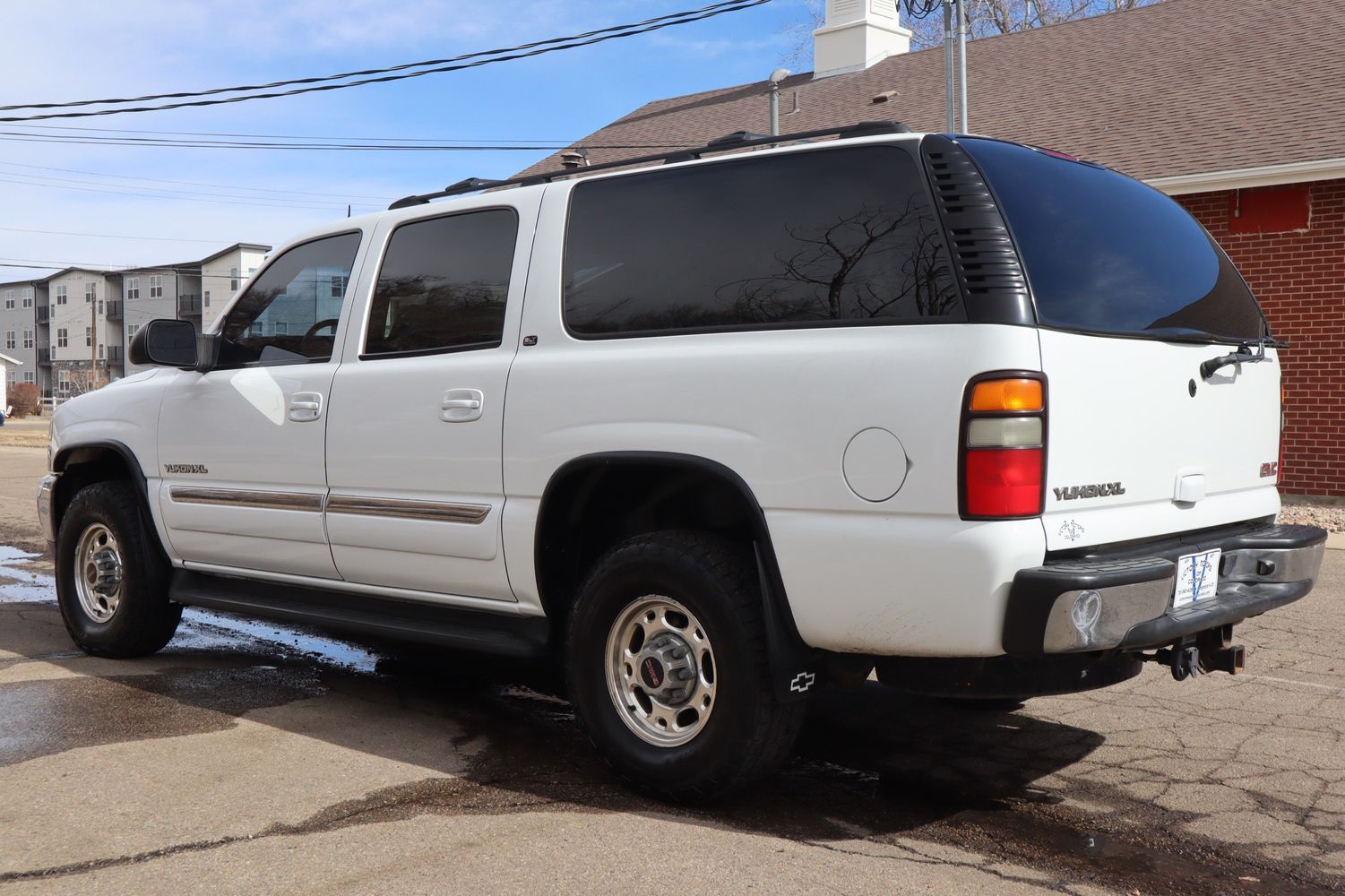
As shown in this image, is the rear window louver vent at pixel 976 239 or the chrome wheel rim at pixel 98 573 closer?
the rear window louver vent at pixel 976 239

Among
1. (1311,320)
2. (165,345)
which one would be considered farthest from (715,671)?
(1311,320)

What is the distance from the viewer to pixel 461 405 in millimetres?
4633

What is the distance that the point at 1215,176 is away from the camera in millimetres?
13602

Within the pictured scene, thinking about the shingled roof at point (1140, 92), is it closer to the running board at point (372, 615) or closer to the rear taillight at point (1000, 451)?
the rear taillight at point (1000, 451)

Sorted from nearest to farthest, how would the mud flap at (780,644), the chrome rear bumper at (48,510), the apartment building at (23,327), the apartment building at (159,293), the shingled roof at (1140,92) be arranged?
the mud flap at (780,644)
the chrome rear bumper at (48,510)
the shingled roof at (1140,92)
the apartment building at (159,293)
the apartment building at (23,327)

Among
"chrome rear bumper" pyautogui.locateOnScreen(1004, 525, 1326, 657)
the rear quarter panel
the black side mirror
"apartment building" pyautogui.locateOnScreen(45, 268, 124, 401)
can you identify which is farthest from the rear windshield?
"apartment building" pyautogui.locateOnScreen(45, 268, 124, 401)

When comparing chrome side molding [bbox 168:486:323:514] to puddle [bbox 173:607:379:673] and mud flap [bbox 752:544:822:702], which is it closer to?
puddle [bbox 173:607:379:673]

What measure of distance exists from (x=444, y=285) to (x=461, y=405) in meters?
0.61

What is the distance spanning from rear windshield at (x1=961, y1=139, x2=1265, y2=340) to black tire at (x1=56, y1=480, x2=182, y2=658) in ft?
14.2

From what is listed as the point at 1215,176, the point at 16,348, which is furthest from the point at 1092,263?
the point at 16,348

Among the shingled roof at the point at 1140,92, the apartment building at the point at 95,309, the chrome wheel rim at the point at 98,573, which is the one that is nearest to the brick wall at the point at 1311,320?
the shingled roof at the point at 1140,92

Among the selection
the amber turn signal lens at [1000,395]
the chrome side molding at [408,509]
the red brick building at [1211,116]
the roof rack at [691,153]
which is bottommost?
the chrome side molding at [408,509]

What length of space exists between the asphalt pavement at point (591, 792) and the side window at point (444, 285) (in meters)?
1.53

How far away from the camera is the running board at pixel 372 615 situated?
4.59m
